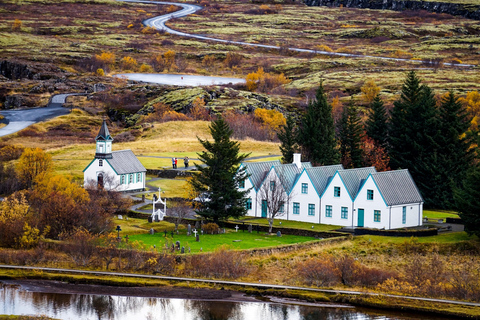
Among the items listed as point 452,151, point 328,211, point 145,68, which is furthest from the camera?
point 145,68

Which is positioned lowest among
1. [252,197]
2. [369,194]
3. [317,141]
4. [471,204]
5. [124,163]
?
[471,204]

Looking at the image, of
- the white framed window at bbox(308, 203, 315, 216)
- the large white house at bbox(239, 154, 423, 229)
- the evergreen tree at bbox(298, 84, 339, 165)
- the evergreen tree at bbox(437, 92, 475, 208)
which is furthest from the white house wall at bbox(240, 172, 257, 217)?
the evergreen tree at bbox(437, 92, 475, 208)

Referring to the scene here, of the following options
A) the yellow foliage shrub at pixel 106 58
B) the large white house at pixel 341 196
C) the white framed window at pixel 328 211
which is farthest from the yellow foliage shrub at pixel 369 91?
the white framed window at pixel 328 211

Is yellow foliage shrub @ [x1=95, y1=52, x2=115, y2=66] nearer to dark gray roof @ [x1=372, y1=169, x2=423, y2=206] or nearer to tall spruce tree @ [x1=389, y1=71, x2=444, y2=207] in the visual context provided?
tall spruce tree @ [x1=389, y1=71, x2=444, y2=207]

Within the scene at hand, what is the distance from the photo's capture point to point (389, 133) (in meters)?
94.2

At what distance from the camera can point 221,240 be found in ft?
203

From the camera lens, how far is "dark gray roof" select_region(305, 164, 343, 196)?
70.9 metres

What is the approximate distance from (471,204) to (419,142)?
26.2 metres

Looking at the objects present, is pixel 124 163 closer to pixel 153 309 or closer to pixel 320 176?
pixel 320 176

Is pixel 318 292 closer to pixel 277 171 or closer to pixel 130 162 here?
pixel 277 171

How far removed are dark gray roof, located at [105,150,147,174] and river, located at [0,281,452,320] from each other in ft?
94.4

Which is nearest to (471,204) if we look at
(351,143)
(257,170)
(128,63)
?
(257,170)

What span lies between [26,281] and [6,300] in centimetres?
386

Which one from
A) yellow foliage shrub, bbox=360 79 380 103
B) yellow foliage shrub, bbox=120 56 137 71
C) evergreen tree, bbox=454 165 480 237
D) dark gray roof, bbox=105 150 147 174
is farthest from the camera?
yellow foliage shrub, bbox=120 56 137 71
